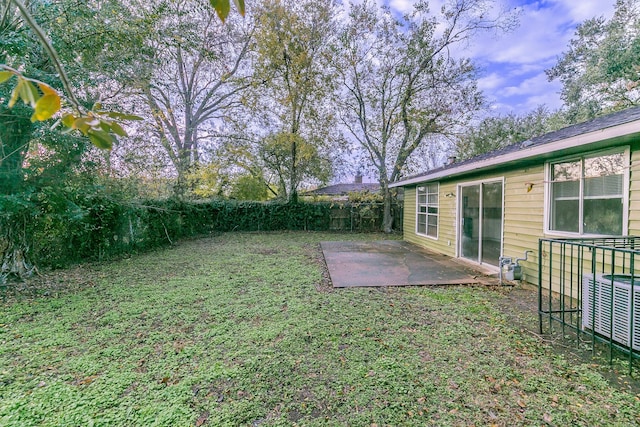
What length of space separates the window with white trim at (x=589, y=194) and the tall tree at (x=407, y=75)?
879 centimetres

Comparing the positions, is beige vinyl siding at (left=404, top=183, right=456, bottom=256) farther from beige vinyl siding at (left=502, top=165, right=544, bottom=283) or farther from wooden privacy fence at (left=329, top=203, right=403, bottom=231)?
wooden privacy fence at (left=329, top=203, right=403, bottom=231)

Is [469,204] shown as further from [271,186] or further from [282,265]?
[271,186]

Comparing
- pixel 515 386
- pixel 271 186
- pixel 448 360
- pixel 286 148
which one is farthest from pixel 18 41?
pixel 271 186

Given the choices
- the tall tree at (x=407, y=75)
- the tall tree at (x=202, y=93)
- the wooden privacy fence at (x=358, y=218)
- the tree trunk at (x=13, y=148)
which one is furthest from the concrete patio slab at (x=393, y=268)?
the tall tree at (x=202, y=93)

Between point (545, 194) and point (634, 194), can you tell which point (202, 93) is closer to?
point (545, 194)

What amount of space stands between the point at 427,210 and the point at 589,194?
16.2ft

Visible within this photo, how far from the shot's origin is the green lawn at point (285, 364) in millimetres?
1959

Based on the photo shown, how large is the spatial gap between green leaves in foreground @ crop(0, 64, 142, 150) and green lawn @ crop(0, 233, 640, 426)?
1.93 m

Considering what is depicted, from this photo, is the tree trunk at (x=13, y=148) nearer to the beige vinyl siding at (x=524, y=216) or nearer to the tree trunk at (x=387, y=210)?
the beige vinyl siding at (x=524, y=216)

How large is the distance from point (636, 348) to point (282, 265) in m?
5.23

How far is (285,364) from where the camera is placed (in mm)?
2523

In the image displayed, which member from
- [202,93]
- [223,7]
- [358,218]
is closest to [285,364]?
[223,7]

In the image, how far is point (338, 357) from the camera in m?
2.64


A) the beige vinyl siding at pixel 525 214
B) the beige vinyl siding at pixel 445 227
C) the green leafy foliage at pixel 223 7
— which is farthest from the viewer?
the beige vinyl siding at pixel 445 227
